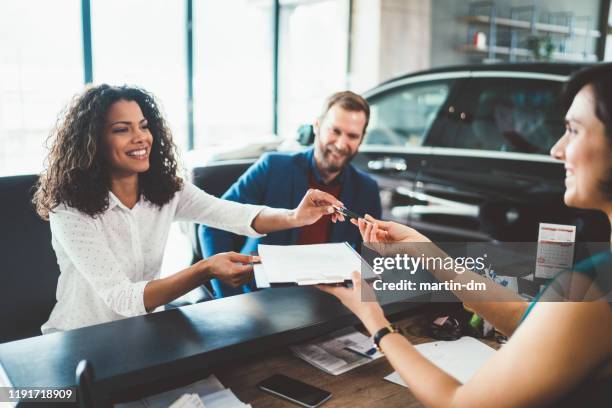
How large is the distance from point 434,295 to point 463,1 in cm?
739

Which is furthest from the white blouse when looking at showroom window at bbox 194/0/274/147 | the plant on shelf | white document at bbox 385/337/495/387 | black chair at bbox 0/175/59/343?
the plant on shelf

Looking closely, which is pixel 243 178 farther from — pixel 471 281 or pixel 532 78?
pixel 532 78

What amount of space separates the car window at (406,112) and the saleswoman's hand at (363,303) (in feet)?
8.17

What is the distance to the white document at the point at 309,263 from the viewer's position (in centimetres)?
125

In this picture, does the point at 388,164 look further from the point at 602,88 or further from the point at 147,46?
the point at 147,46

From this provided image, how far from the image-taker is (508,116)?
314cm

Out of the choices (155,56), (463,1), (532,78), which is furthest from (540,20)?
(532,78)

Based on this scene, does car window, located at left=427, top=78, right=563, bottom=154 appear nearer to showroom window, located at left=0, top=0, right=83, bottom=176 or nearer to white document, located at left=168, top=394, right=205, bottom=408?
white document, located at left=168, top=394, right=205, bottom=408

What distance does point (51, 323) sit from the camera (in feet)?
5.63

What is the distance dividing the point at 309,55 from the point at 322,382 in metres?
6.91

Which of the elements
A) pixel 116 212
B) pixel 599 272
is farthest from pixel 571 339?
pixel 116 212

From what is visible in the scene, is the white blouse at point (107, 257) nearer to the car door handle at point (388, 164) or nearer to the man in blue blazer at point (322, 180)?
the man in blue blazer at point (322, 180)

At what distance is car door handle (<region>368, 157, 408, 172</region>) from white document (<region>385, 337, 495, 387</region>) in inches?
78.6
